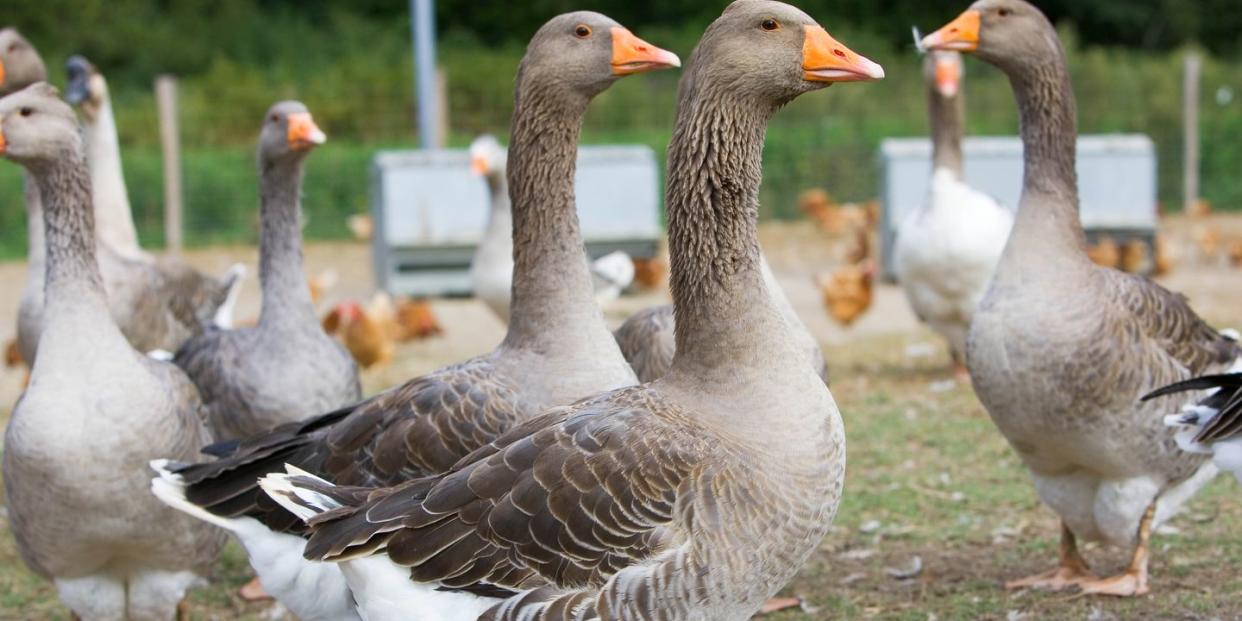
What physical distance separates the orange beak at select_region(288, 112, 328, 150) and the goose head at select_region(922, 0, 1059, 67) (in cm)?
247

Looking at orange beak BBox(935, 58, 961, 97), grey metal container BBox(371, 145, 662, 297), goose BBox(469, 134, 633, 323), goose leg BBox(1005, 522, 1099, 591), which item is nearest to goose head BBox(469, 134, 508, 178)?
goose BBox(469, 134, 633, 323)

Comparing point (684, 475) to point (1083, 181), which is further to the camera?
point (1083, 181)

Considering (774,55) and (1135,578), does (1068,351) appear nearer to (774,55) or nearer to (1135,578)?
(1135,578)

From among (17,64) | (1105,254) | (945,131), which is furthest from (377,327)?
(1105,254)

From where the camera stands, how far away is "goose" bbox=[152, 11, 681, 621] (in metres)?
4.12

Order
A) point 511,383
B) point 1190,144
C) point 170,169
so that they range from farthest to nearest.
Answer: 1. point 1190,144
2. point 170,169
3. point 511,383

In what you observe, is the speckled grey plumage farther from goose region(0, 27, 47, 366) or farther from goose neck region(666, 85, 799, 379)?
goose region(0, 27, 47, 366)

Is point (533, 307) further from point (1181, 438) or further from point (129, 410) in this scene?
point (1181, 438)

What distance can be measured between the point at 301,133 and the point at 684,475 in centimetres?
324

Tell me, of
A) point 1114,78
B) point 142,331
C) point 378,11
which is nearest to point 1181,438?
point 142,331

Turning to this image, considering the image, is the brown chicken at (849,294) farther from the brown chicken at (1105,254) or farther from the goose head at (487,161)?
the goose head at (487,161)

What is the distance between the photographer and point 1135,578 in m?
5.11

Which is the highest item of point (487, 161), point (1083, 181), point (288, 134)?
point (288, 134)

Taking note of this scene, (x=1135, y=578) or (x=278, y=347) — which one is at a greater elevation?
(x=278, y=347)
